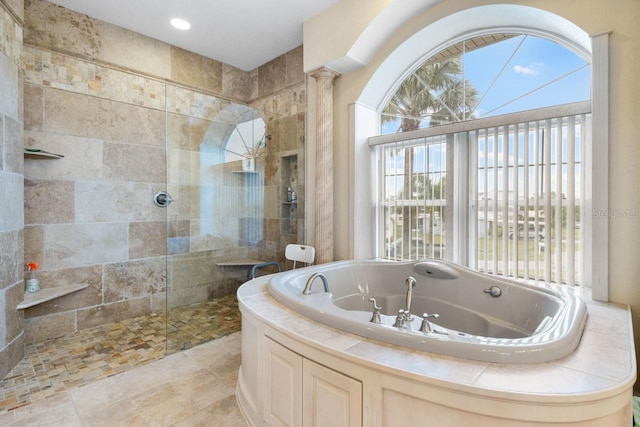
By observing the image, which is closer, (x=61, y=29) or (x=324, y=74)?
(x=61, y=29)

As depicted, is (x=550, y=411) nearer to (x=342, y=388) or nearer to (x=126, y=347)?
(x=342, y=388)

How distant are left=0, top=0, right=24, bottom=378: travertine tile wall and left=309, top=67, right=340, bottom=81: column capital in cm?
219

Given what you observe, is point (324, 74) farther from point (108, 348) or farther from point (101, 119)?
point (108, 348)

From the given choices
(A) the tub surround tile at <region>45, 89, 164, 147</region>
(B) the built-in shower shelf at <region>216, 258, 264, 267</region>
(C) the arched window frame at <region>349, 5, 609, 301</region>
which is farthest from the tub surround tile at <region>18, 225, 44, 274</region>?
(C) the arched window frame at <region>349, 5, 609, 301</region>

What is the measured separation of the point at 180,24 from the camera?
9.55ft

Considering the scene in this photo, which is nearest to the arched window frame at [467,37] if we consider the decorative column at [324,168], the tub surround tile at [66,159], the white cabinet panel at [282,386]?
the decorative column at [324,168]

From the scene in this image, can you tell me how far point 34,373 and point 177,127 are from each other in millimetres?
2058

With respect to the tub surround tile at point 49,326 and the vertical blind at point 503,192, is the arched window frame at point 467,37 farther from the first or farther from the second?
the tub surround tile at point 49,326

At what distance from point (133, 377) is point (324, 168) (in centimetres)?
213

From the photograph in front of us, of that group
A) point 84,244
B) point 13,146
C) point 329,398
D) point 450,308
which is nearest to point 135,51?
point 13,146

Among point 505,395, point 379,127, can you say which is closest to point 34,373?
point 505,395

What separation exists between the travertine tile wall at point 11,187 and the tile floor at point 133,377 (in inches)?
9.6

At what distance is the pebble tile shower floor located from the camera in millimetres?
1984

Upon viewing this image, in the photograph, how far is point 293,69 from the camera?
11.3 feet
